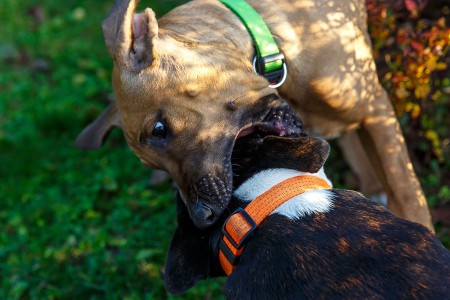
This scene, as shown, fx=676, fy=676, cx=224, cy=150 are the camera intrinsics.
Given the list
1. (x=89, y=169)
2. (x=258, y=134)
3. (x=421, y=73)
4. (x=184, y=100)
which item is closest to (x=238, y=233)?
(x=258, y=134)

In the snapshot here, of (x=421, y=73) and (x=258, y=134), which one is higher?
(x=421, y=73)

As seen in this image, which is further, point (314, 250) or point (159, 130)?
point (159, 130)

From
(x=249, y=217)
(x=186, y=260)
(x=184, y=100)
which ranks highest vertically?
(x=184, y=100)

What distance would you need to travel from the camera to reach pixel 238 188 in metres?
2.94

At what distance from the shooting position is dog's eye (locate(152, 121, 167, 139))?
3.18 meters

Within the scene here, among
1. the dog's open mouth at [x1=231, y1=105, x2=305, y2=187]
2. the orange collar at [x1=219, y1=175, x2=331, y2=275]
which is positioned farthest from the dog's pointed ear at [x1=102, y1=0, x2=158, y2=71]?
the orange collar at [x1=219, y1=175, x2=331, y2=275]

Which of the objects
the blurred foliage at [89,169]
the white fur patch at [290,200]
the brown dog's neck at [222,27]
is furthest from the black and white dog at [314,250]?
the blurred foliage at [89,169]

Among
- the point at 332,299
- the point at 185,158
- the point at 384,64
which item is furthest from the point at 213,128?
the point at 384,64

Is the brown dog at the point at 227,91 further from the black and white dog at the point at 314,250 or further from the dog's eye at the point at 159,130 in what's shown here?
Answer: the black and white dog at the point at 314,250

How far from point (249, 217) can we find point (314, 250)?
305 mm

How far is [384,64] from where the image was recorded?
12.8 ft

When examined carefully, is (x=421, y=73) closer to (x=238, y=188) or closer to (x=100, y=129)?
(x=238, y=188)

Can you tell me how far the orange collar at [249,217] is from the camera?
2.68 m

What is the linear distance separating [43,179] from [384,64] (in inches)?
101
